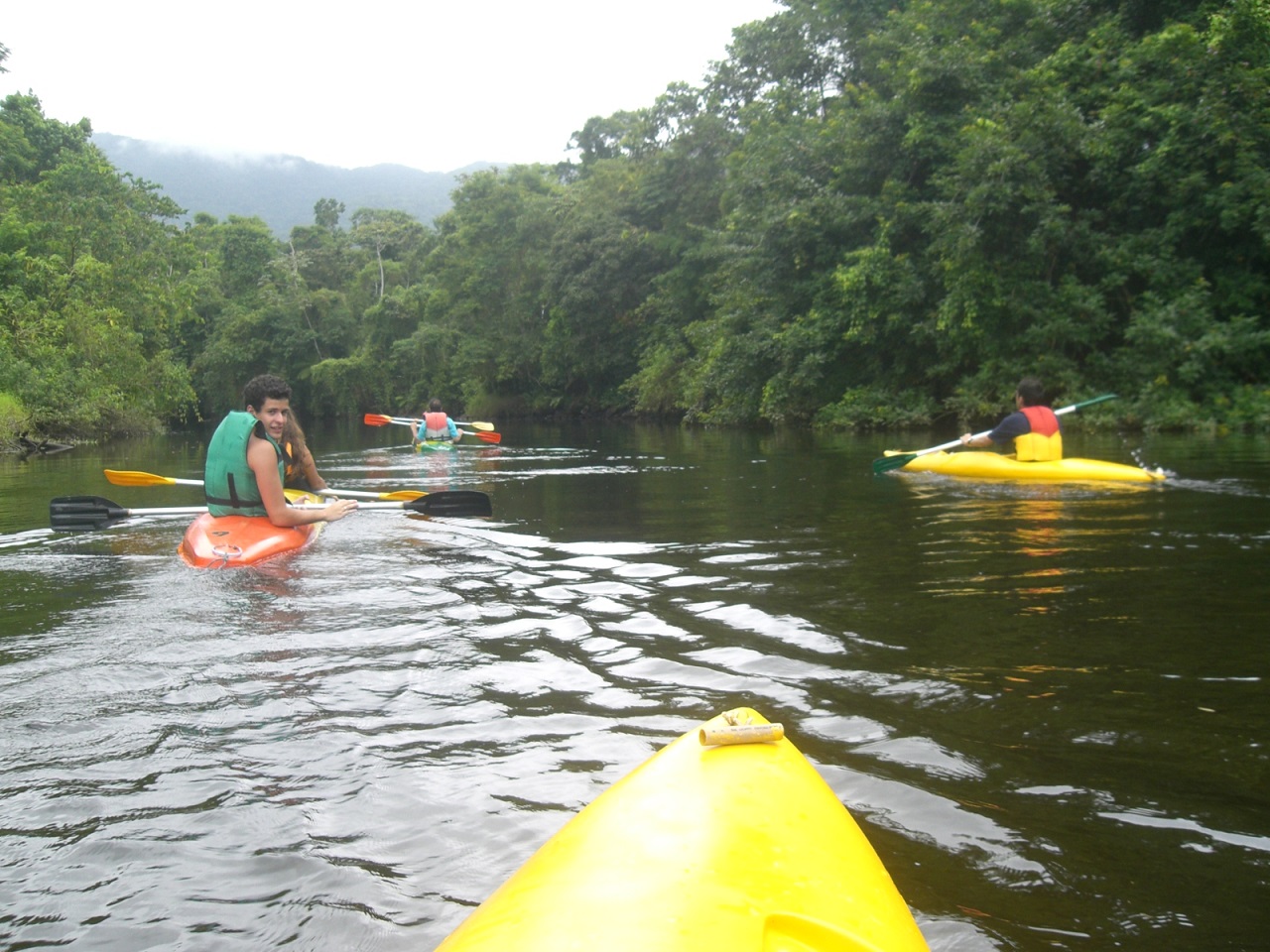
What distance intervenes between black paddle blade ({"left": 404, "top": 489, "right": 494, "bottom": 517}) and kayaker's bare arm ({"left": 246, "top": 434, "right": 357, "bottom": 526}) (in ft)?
4.59

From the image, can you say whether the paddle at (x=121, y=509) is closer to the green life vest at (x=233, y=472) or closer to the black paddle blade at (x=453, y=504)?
the black paddle blade at (x=453, y=504)

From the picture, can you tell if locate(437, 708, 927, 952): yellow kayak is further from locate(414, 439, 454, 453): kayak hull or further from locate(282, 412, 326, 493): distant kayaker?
locate(414, 439, 454, 453): kayak hull

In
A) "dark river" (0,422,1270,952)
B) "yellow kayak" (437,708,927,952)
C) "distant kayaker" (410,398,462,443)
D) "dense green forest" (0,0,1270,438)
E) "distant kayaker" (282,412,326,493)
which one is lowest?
"dark river" (0,422,1270,952)

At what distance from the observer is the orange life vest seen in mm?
8531

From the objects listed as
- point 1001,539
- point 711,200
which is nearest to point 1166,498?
point 1001,539

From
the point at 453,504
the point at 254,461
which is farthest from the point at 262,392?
the point at 453,504

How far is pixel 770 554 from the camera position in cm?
570

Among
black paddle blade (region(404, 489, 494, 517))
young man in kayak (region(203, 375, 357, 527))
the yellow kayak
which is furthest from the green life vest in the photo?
the yellow kayak

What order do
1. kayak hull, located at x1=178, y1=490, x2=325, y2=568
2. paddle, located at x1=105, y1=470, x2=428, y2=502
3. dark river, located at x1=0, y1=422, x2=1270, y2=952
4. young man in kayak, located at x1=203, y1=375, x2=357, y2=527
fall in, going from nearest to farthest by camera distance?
dark river, located at x1=0, y1=422, x2=1270, y2=952 → kayak hull, located at x1=178, y1=490, x2=325, y2=568 → young man in kayak, located at x1=203, y1=375, x2=357, y2=527 → paddle, located at x1=105, y1=470, x2=428, y2=502

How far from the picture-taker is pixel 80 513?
702 cm

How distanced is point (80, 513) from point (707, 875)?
22.6 ft

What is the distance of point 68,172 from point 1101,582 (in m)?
31.5

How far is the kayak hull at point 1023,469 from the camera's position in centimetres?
803

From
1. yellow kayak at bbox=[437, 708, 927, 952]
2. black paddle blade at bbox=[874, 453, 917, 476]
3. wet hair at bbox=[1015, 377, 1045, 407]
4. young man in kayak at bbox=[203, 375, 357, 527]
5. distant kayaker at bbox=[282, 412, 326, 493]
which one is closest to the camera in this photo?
yellow kayak at bbox=[437, 708, 927, 952]
